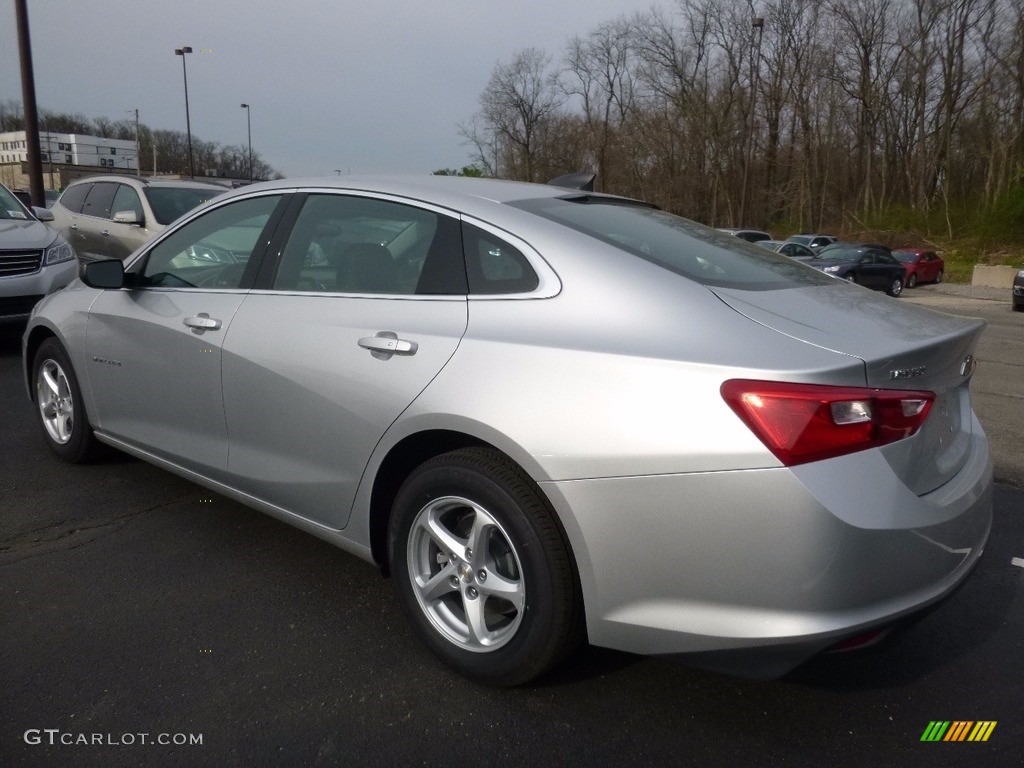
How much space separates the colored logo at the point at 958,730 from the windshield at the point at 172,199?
975 cm

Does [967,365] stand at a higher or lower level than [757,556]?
higher

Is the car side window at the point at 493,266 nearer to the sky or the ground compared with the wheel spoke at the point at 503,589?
nearer to the sky

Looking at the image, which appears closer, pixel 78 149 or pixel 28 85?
pixel 28 85

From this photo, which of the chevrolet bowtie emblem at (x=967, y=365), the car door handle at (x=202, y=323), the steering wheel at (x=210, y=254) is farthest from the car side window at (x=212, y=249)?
the chevrolet bowtie emblem at (x=967, y=365)

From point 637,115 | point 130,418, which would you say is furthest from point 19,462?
point 637,115

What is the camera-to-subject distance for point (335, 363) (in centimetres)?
293

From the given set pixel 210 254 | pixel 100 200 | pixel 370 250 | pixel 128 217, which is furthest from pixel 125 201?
pixel 370 250

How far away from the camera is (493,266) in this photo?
2748 mm

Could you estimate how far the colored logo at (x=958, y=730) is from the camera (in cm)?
248

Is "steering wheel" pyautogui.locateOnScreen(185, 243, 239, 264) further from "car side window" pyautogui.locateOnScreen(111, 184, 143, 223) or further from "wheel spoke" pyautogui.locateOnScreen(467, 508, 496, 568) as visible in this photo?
"car side window" pyautogui.locateOnScreen(111, 184, 143, 223)

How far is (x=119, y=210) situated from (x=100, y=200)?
58cm

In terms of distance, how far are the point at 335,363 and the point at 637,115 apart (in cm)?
5744

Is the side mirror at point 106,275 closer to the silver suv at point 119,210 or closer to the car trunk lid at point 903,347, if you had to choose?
the car trunk lid at point 903,347

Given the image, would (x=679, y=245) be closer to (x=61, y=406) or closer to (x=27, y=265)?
(x=61, y=406)
